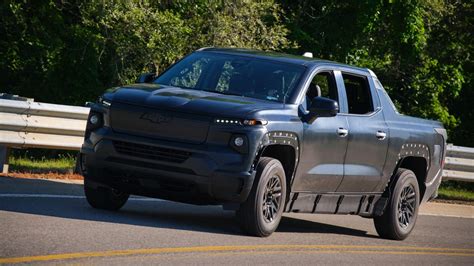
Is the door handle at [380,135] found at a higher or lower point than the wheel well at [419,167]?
higher

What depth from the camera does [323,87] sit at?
12.2m

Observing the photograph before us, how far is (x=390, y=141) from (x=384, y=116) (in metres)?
0.31

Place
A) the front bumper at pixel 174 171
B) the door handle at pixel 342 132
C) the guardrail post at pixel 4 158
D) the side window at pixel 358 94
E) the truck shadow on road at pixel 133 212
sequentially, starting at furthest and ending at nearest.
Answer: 1. the guardrail post at pixel 4 158
2. the side window at pixel 358 94
3. the door handle at pixel 342 132
4. the truck shadow on road at pixel 133 212
5. the front bumper at pixel 174 171

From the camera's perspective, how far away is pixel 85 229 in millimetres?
9469

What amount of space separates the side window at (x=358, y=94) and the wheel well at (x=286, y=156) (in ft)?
5.16

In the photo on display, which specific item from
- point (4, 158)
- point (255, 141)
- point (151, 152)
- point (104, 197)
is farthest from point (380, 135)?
point (4, 158)

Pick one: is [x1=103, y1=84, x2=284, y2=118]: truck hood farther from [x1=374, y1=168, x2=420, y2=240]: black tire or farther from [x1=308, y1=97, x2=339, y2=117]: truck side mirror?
[x1=374, y1=168, x2=420, y2=240]: black tire

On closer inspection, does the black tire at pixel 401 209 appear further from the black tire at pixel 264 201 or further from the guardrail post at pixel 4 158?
the guardrail post at pixel 4 158

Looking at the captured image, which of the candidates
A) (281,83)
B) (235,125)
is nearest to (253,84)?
(281,83)

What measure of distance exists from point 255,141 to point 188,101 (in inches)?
28.2

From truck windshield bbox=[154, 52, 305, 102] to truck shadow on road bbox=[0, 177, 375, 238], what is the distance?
1311 mm

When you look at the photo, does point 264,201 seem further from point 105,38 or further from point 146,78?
point 105,38

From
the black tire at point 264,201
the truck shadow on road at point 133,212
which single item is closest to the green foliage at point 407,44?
the truck shadow on road at point 133,212

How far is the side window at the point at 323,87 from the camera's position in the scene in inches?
463
